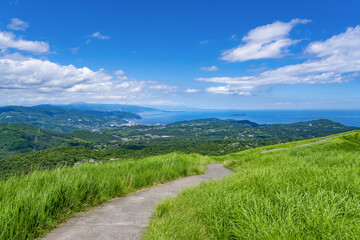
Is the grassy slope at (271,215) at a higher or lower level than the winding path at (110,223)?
higher

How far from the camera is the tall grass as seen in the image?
8.63ft

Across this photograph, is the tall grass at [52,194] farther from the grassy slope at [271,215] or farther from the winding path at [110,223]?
the grassy slope at [271,215]

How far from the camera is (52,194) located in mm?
3383

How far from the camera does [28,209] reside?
2.86 meters

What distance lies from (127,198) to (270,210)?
3.52 m

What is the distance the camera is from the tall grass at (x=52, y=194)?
2631 mm

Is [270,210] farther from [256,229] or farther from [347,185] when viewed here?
[347,185]

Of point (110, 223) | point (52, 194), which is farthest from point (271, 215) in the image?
point (52, 194)

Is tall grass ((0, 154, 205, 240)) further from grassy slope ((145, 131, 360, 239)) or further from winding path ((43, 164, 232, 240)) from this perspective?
grassy slope ((145, 131, 360, 239))

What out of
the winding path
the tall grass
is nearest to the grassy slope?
the winding path

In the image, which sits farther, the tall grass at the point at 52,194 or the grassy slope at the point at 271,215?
the tall grass at the point at 52,194

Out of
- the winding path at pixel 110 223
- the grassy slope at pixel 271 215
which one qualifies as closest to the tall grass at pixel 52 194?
the winding path at pixel 110 223

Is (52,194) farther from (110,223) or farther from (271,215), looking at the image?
(271,215)

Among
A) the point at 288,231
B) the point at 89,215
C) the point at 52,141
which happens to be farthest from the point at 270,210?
the point at 52,141
